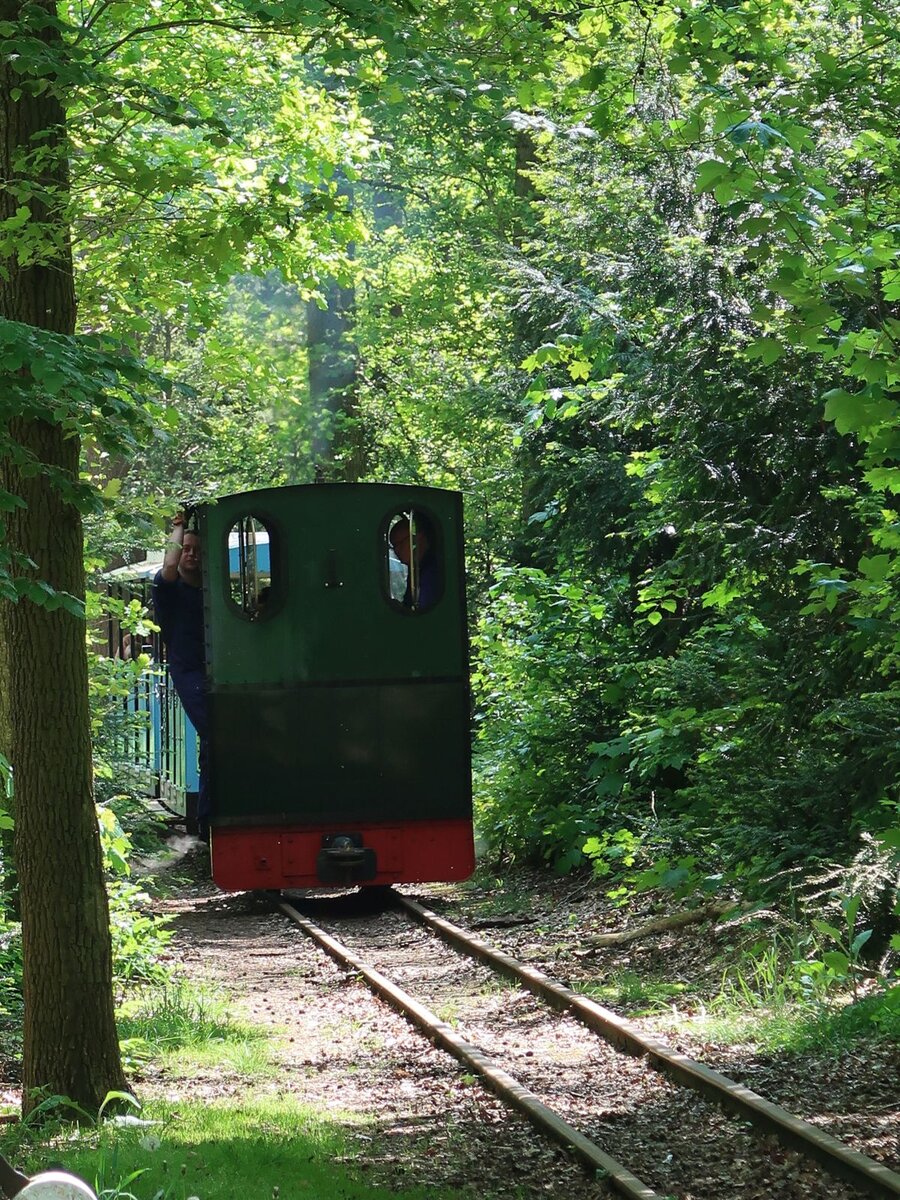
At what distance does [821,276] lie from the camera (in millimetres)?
5102

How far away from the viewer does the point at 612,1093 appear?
6590 millimetres

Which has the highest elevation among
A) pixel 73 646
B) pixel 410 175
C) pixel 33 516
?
pixel 410 175

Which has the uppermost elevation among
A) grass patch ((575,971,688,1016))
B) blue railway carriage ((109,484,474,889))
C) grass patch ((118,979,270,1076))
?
blue railway carriage ((109,484,474,889))

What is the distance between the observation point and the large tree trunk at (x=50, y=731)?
6227mm

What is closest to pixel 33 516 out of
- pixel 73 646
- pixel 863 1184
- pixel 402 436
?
pixel 73 646

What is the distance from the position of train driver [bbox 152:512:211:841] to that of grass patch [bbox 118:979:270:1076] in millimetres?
3300

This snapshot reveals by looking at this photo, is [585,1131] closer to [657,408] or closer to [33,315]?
[33,315]

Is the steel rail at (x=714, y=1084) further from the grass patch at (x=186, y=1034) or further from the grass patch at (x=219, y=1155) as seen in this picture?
the grass patch at (x=186, y=1034)

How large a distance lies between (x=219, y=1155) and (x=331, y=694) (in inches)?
229

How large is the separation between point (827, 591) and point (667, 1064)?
228 cm

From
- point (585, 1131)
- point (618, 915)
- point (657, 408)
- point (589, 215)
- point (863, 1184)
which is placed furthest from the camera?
point (589, 215)

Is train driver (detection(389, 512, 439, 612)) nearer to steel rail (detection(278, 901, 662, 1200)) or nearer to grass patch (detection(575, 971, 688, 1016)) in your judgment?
steel rail (detection(278, 901, 662, 1200))

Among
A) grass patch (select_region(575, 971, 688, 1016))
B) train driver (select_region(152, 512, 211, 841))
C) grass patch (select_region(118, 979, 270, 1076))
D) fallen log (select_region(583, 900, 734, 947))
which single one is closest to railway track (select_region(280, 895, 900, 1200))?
grass patch (select_region(575, 971, 688, 1016))

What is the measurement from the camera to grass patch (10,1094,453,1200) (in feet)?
16.8
